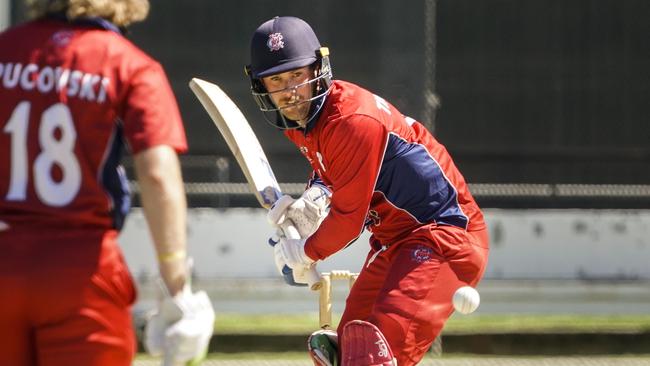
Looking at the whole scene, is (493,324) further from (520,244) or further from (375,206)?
(375,206)

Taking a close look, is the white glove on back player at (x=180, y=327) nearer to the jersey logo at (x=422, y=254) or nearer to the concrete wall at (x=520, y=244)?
the jersey logo at (x=422, y=254)

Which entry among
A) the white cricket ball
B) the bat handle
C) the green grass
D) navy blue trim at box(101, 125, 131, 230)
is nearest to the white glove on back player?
navy blue trim at box(101, 125, 131, 230)

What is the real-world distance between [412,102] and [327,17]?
29.2 inches

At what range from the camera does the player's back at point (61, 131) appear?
2842mm

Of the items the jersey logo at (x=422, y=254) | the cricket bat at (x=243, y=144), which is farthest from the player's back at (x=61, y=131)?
the cricket bat at (x=243, y=144)

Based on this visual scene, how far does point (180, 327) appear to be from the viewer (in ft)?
9.37

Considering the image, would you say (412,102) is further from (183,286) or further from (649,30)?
(183,286)

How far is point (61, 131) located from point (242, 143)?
2314 millimetres

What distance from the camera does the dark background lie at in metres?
8.01

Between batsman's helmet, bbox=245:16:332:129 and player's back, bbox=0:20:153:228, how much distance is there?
4.86 ft

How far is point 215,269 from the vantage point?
807 centimetres

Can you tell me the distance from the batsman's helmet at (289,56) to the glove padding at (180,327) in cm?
156

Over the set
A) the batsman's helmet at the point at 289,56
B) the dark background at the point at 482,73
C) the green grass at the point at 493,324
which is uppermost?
the batsman's helmet at the point at 289,56

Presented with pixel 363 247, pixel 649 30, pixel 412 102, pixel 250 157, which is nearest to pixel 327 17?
pixel 412 102
